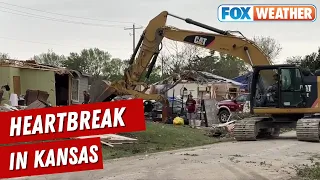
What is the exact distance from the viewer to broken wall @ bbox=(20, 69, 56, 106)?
1217 inches

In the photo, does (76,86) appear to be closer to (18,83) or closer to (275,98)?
(18,83)

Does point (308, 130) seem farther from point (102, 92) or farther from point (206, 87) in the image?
point (206, 87)

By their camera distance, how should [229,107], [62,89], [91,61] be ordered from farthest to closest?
[91,61] < [229,107] < [62,89]

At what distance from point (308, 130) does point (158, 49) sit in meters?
7.64

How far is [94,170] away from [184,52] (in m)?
60.1

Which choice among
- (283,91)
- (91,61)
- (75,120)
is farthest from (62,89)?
(91,61)

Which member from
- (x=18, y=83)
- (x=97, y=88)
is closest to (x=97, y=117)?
(x=97, y=88)

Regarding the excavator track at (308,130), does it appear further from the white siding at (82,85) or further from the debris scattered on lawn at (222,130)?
the white siding at (82,85)

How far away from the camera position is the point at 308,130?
18562 millimetres

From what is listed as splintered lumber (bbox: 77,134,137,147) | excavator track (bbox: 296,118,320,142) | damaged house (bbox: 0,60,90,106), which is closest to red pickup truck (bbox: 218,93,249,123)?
damaged house (bbox: 0,60,90,106)

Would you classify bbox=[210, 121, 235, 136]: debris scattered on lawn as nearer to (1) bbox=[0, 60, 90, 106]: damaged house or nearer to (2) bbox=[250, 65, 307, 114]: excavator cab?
(2) bbox=[250, 65, 307, 114]: excavator cab

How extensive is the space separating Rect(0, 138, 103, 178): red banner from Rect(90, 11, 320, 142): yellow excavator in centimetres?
975

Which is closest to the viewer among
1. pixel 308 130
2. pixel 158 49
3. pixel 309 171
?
pixel 309 171

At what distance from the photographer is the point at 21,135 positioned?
1082 cm
